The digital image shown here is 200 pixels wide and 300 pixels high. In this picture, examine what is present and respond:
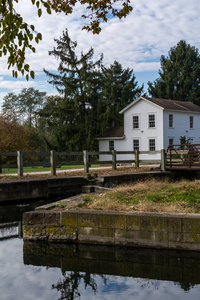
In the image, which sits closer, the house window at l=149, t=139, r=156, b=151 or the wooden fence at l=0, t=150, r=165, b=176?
the wooden fence at l=0, t=150, r=165, b=176

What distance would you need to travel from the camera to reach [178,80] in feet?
197

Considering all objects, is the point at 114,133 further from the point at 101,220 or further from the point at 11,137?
the point at 101,220

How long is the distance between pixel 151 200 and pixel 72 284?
3843 mm

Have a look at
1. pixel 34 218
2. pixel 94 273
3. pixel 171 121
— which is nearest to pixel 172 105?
pixel 171 121

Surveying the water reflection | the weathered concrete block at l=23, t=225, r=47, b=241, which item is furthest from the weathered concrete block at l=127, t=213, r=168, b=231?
the weathered concrete block at l=23, t=225, r=47, b=241

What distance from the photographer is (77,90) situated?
42531mm

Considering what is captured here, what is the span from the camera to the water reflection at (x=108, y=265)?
655 cm

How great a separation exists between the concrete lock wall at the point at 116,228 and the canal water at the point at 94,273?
0.61 feet

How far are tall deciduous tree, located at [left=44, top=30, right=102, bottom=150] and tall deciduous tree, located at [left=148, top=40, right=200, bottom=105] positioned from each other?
19259mm

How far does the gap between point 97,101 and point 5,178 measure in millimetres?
27440

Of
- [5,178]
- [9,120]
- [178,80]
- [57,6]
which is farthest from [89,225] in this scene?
[178,80]

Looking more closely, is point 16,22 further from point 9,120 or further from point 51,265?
point 9,120

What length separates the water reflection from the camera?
6551 mm

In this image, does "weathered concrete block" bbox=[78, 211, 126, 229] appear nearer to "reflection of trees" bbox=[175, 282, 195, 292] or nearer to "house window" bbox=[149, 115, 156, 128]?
"reflection of trees" bbox=[175, 282, 195, 292]
